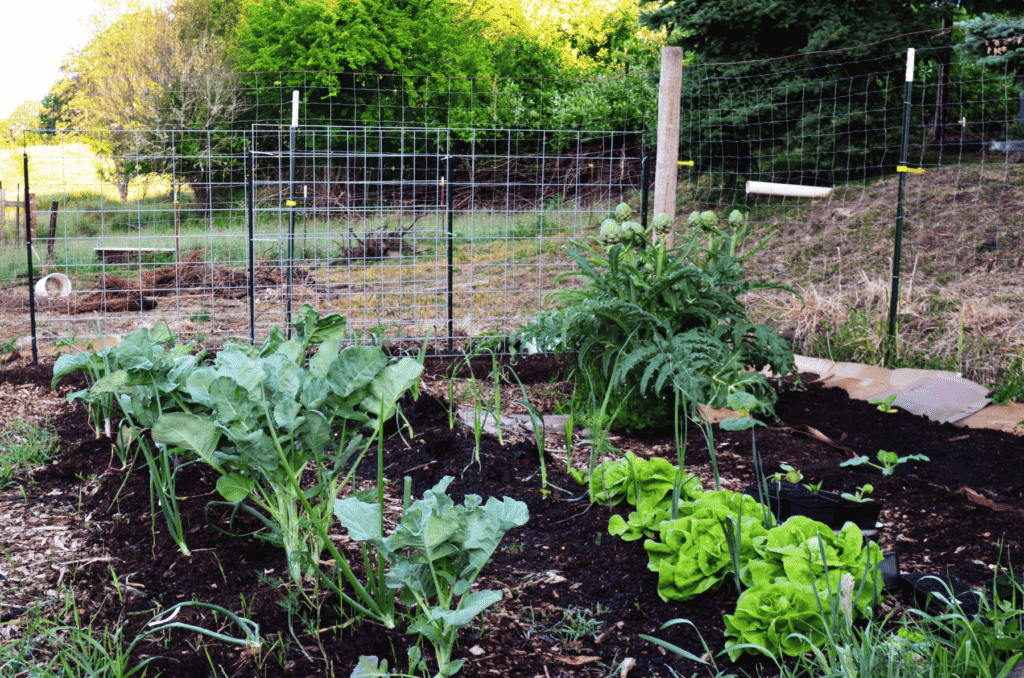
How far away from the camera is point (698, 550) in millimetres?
1688

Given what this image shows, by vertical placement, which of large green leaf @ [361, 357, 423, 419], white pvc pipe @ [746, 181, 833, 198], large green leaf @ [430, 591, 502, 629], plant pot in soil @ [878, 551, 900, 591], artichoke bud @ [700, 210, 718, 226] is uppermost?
white pvc pipe @ [746, 181, 833, 198]

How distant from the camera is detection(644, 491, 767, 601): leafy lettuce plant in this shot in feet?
5.46

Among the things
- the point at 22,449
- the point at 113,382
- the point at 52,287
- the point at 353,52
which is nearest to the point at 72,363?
the point at 113,382

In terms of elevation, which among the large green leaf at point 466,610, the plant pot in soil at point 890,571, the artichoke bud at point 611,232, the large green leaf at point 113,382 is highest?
the artichoke bud at point 611,232

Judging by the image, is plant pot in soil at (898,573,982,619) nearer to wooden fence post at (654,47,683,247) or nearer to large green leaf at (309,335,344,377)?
large green leaf at (309,335,344,377)

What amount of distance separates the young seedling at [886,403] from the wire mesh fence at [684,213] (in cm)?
91

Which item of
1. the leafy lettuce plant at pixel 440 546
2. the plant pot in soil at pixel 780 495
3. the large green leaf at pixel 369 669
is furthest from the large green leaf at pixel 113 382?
the plant pot in soil at pixel 780 495

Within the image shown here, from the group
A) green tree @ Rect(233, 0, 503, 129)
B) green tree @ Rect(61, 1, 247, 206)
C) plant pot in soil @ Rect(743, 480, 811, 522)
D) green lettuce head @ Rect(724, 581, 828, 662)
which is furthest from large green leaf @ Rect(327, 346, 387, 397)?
green tree @ Rect(233, 0, 503, 129)

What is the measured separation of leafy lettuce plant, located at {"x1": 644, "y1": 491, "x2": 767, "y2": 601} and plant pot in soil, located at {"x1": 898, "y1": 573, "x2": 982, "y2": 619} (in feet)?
1.18

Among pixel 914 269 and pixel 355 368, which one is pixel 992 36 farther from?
pixel 355 368

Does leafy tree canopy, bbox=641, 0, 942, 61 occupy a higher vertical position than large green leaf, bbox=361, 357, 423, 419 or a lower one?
higher

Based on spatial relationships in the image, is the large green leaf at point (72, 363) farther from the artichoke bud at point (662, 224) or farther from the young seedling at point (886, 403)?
the young seedling at point (886, 403)

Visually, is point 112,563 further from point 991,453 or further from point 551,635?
point 991,453

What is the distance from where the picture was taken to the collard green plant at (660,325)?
9.62 ft
